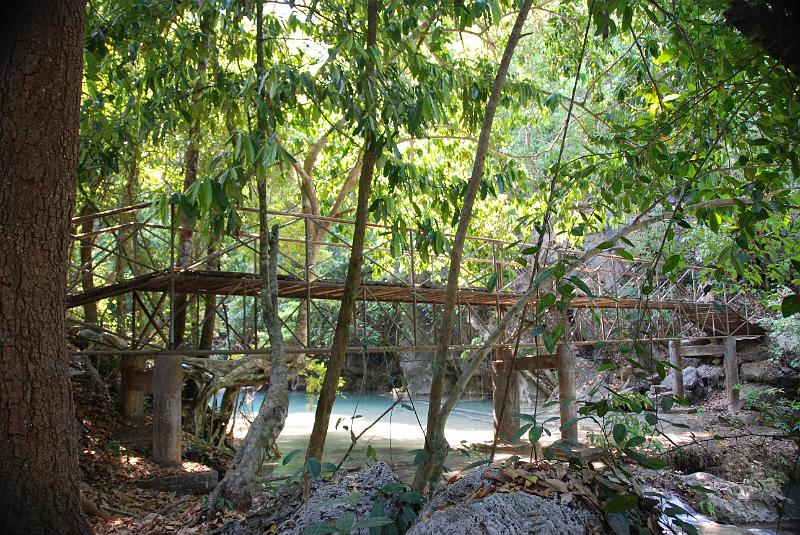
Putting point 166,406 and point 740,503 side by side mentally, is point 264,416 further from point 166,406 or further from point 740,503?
point 740,503

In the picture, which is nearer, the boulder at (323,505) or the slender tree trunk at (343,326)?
the boulder at (323,505)

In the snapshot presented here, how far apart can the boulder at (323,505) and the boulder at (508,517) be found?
411mm

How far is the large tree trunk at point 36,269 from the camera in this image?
2.66 m

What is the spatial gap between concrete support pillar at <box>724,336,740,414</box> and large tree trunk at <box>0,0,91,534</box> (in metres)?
17.2

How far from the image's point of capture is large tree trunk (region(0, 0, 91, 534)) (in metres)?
2.66

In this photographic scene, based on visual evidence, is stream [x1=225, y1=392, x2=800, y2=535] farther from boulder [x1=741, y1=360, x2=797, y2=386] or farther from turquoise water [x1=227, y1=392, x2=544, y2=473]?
boulder [x1=741, y1=360, x2=797, y2=386]

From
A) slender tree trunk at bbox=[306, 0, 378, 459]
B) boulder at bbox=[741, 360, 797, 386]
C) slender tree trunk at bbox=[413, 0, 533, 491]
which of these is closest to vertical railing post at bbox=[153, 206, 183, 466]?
slender tree trunk at bbox=[306, 0, 378, 459]

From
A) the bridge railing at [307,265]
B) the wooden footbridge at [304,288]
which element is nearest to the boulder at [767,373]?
the wooden footbridge at [304,288]

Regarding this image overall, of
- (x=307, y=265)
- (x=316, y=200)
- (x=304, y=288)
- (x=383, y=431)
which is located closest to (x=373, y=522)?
(x=307, y=265)

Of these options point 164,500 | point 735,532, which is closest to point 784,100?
point 735,532

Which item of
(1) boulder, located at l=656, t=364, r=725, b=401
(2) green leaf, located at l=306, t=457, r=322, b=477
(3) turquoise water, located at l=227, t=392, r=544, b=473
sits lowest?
(3) turquoise water, located at l=227, t=392, r=544, b=473

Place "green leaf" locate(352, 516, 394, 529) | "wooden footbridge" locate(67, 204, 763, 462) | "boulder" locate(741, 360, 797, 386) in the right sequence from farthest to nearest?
"boulder" locate(741, 360, 797, 386)
"wooden footbridge" locate(67, 204, 763, 462)
"green leaf" locate(352, 516, 394, 529)

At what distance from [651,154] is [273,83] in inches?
101

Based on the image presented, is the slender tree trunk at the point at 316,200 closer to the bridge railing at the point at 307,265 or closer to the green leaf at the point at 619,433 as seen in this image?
the bridge railing at the point at 307,265
